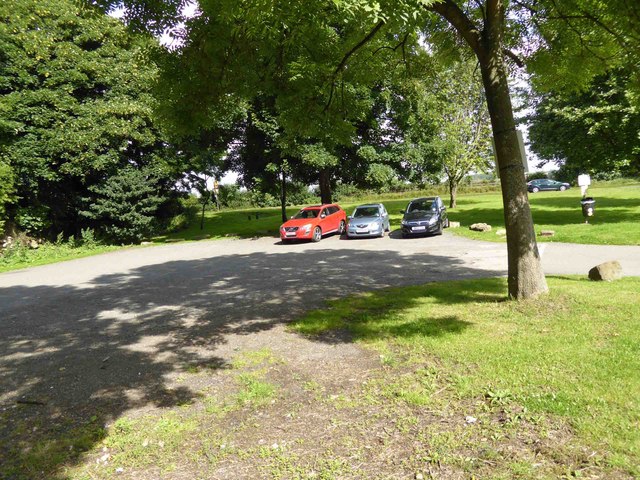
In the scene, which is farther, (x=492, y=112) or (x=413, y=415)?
(x=492, y=112)

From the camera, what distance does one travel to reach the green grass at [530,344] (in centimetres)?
349

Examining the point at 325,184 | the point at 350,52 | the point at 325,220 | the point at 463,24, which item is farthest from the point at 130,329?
the point at 325,184

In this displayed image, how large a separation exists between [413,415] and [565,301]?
405cm

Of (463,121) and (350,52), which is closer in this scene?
(350,52)

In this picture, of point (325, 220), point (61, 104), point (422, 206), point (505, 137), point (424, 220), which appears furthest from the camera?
point (325, 220)

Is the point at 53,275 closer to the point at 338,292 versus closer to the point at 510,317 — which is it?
the point at 338,292

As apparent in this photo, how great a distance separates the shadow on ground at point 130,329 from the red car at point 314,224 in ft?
16.3

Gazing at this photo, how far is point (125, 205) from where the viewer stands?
22078mm

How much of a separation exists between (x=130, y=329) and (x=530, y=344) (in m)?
6.38

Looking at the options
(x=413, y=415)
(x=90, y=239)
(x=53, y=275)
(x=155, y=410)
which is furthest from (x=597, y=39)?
(x=90, y=239)

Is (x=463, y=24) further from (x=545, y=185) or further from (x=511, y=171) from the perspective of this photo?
(x=545, y=185)

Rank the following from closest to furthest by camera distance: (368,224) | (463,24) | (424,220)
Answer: (463,24) < (424,220) < (368,224)

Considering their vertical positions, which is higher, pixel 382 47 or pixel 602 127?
pixel 382 47

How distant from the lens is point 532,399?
3732 millimetres
